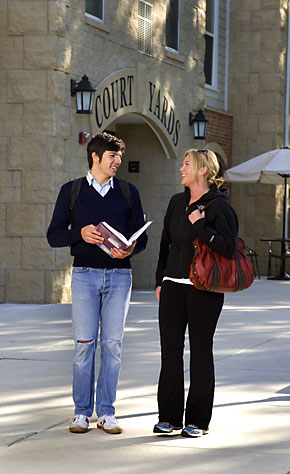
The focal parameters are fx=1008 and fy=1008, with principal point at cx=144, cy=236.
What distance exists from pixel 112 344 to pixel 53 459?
0.96m

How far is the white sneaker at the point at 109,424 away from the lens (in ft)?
20.2

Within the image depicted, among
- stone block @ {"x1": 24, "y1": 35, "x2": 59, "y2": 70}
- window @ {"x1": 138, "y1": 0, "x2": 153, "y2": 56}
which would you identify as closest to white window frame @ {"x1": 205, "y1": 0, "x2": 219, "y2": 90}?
window @ {"x1": 138, "y1": 0, "x2": 153, "y2": 56}

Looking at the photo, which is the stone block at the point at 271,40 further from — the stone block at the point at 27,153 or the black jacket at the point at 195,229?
the black jacket at the point at 195,229

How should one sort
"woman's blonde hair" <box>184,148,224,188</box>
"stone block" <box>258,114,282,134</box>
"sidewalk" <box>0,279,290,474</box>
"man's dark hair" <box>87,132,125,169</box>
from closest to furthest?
"sidewalk" <box>0,279,290,474</box> < "woman's blonde hair" <box>184,148,224,188</box> < "man's dark hair" <box>87,132,125,169</box> < "stone block" <box>258,114,282,134</box>

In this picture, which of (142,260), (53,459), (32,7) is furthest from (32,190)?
(53,459)

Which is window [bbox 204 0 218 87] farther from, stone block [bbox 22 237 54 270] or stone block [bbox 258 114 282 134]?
stone block [bbox 22 237 54 270]

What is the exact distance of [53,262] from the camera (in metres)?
13.9

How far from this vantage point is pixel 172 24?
59.2 ft

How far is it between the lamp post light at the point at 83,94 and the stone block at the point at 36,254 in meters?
1.98

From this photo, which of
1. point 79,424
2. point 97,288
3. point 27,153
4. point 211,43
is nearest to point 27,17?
point 27,153

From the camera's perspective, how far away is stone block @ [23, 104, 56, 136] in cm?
1395

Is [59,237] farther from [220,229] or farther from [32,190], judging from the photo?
[32,190]

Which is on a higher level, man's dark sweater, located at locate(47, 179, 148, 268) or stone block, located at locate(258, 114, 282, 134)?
stone block, located at locate(258, 114, 282, 134)

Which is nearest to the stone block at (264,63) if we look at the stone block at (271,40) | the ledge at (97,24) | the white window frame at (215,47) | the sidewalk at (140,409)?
the stone block at (271,40)
